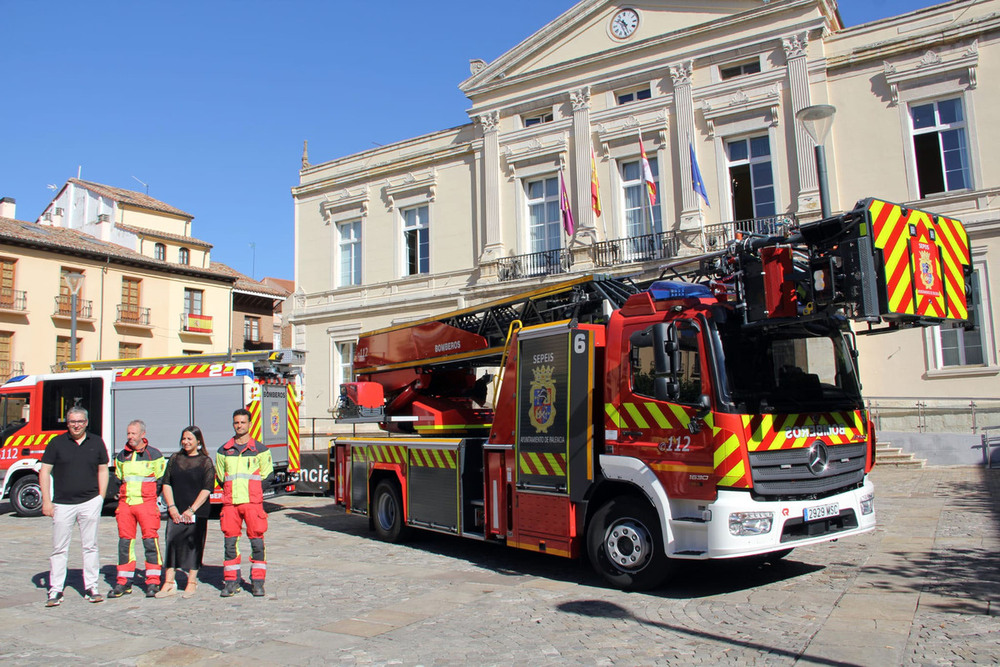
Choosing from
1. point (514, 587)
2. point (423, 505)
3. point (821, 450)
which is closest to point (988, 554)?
point (821, 450)

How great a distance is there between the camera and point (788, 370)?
7.43 metres

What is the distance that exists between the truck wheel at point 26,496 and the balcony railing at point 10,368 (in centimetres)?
2130

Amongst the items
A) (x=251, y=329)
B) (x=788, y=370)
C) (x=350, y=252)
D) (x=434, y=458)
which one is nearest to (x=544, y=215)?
(x=350, y=252)

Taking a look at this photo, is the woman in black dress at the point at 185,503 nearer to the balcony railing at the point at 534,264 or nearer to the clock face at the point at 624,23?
the balcony railing at the point at 534,264

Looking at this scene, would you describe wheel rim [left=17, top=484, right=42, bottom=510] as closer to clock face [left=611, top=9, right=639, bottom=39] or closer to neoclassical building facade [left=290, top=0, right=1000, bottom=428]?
neoclassical building facade [left=290, top=0, right=1000, bottom=428]

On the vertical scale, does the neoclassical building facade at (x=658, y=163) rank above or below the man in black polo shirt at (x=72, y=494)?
above

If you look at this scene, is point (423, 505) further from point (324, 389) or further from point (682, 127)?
point (324, 389)

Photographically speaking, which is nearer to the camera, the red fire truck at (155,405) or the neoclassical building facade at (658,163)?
the red fire truck at (155,405)

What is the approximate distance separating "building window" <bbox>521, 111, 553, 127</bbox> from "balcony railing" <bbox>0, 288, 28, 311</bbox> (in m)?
24.5

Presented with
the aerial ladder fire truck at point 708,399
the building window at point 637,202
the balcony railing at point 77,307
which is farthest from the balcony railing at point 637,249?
the balcony railing at point 77,307

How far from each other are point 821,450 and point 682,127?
16068mm

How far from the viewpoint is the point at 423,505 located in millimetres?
10398

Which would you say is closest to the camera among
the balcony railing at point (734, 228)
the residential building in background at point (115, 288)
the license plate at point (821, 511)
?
the license plate at point (821, 511)

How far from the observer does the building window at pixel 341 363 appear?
27844 millimetres
